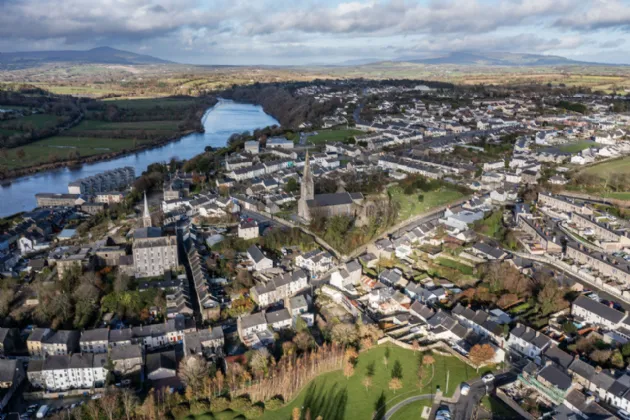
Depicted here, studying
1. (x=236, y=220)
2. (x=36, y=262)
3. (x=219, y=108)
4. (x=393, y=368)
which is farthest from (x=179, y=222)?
(x=219, y=108)

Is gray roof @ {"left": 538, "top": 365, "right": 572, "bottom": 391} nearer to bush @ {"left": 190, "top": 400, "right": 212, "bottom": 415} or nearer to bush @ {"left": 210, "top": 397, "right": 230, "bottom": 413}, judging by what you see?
bush @ {"left": 210, "top": 397, "right": 230, "bottom": 413}

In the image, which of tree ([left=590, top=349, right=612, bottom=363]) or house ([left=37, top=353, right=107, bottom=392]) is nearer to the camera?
tree ([left=590, top=349, right=612, bottom=363])

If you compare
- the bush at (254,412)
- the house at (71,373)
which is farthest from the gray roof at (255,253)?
the bush at (254,412)

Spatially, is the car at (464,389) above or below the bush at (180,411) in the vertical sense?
above

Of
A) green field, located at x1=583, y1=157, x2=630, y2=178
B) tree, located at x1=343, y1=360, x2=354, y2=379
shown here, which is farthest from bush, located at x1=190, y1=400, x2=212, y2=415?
green field, located at x1=583, y1=157, x2=630, y2=178

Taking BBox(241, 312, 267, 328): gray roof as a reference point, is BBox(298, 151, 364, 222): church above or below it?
above

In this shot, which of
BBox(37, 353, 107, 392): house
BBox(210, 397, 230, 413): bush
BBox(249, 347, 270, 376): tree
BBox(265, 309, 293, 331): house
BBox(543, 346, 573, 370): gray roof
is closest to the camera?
BBox(210, 397, 230, 413): bush

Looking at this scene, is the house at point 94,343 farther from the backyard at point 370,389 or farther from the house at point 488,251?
the house at point 488,251
